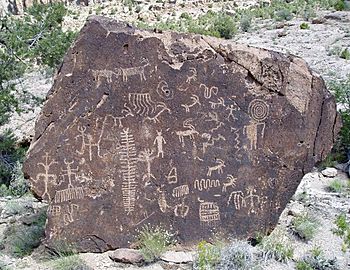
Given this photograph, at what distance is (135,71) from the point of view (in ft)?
19.3

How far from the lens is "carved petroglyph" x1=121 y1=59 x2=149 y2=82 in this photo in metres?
5.89

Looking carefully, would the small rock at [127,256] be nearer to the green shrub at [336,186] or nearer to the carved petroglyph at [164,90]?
the carved petroglyph at [164,90]

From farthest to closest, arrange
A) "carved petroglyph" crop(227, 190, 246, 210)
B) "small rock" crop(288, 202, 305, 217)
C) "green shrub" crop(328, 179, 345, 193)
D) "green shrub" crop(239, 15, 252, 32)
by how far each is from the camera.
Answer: "green shrub" crop(239, 15, 252, 32), "green shrub" crop(328, 179, 345, 193), "small rock" crop(288, 202, 305, 217), "carved petroglyph" crop(227, 190, 246, 210)

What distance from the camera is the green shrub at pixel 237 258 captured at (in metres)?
5.53

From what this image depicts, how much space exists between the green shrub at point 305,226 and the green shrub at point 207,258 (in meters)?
1.11

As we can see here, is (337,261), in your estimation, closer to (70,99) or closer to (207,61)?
(207,61)

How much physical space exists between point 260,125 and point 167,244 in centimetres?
165

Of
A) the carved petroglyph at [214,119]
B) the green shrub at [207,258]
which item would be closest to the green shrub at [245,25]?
the carved petroglyph at [214,119]

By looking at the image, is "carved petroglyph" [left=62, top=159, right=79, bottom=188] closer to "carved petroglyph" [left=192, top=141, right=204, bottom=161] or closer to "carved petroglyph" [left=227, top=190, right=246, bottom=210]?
"carved petroglyph" [left=192, top=141, right=204, bottom=161]

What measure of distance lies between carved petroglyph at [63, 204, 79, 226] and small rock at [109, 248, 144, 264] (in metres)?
0.57

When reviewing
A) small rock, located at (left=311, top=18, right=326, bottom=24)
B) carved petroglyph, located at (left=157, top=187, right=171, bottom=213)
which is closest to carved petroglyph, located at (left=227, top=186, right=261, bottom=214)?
carved petroglyph, located at (left=157, top=187, right=171, bottom=213)

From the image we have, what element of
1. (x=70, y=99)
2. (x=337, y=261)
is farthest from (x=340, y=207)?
(x=70, y=99)

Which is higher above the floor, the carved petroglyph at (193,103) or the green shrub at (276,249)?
the carved petroglyph at (193,103)

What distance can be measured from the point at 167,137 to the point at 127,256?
4.36 ft
